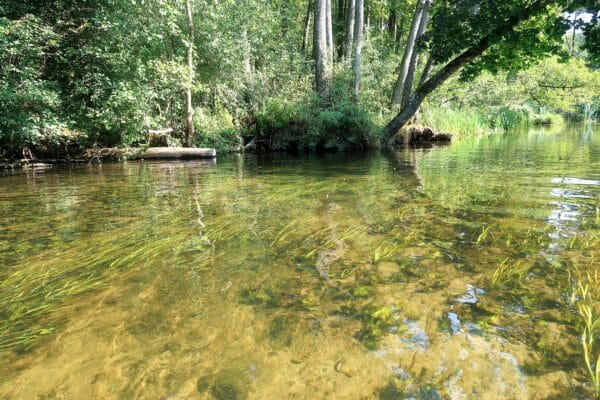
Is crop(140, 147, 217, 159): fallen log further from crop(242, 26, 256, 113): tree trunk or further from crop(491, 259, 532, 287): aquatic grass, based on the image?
crop(491, 259, 532, 287): aquatic grass

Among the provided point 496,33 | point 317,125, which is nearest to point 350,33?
point 317,125

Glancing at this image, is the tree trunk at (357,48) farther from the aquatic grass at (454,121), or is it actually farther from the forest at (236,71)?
the aquatic grass at (454,121)

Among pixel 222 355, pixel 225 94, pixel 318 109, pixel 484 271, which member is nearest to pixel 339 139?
pixel 318 109

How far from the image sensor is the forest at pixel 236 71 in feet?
32.5

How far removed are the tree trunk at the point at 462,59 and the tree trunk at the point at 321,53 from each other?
325 cm

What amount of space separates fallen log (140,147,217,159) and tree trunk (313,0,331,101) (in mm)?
5242

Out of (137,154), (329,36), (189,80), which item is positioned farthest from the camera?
(329,36)

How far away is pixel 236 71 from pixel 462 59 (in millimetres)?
9094

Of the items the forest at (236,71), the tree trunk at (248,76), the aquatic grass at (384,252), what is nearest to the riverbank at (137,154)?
the forest at (236,71)

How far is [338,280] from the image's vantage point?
274 centimetres

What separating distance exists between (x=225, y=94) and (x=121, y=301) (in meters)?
14.5

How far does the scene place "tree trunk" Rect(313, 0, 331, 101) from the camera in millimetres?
15039

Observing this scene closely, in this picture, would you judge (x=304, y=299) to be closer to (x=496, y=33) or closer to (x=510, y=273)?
(x=510, y=273)

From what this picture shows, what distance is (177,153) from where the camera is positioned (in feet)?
43.7
